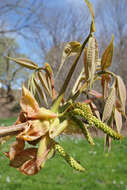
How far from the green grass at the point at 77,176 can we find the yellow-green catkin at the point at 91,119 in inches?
54.6

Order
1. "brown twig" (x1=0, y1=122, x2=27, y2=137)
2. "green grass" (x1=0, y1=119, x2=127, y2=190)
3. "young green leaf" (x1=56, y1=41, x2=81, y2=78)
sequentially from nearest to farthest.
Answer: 1. "brown twig" (x1=0, y1=122, x2=27, y2=137)
2. "young green leaf" (x1=56, y1=41, x2=81, y2=78)
3. "green grass" (x1=0, y1=119, x2=127, y2=190)

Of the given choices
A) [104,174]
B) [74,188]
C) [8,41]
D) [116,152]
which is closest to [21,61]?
[74,188]

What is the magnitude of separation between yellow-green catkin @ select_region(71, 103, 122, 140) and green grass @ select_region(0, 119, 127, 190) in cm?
139

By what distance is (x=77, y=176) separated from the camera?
2.01 metres

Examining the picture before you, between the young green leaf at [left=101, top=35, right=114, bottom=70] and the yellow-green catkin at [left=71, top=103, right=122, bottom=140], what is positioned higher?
the young green leaf at [left=101, top=35, right=114, bottom=70]

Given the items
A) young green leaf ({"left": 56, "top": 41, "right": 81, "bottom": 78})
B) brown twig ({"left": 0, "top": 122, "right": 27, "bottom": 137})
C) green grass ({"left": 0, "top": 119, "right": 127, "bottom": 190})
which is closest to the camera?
brown twig ({"left": 0, "top": 122, "right": 27, "bottom": 137})

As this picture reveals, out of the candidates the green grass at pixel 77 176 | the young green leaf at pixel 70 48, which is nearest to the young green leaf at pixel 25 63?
the young green leaf at pixel 70 48

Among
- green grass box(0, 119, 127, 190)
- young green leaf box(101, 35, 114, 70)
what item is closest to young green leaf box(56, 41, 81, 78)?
young green leaf box(101, 35, 114, 70)

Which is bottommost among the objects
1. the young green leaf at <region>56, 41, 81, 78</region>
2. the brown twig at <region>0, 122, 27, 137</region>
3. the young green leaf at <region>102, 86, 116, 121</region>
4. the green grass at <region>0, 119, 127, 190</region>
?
the green grass at <region>0, 119, 127, 190</region>

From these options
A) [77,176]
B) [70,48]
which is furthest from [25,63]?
[77,176]

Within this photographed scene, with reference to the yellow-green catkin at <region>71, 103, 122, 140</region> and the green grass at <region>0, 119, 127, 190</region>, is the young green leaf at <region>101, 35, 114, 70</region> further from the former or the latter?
the green grass at <region>0, 119, 127, 190</region>

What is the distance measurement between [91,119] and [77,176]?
1.92 meters

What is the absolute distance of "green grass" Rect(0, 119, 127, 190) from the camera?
1.79 m

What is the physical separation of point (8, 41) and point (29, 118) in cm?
852
